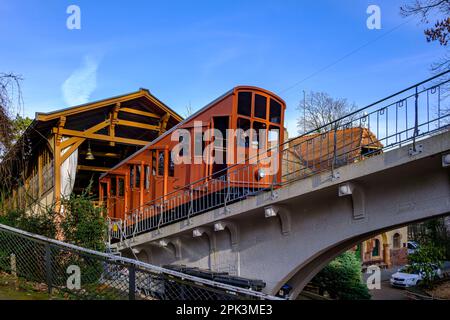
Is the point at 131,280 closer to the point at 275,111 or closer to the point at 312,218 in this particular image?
the point at 312,218

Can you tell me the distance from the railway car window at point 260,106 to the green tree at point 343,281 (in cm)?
→ 915

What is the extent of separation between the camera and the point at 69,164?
16.8 meters

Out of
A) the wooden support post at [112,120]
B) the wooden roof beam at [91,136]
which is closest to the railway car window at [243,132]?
the wooden support post at [112,120]

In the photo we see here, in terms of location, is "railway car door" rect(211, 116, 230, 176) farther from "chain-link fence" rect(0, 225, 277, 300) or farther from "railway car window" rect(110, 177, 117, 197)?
"railway car window" rect(110, 177, 117, 197)

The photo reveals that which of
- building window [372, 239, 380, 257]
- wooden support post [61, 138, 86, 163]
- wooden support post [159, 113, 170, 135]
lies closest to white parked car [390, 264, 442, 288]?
building window [372, 239, 380, 257]

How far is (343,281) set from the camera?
61.0 feet

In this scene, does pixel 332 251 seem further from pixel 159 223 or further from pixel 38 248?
pixel 38 248

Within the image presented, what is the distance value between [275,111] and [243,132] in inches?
54.5

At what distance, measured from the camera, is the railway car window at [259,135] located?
40.6 ft

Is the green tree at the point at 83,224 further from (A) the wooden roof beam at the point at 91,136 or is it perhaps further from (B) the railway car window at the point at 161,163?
(A) the wooden roof beam at the point at 91,136

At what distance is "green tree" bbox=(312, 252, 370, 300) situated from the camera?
18.4 m

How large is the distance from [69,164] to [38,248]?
32.7 ft

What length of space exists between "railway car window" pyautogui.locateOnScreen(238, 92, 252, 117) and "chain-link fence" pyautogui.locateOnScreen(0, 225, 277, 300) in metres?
5.59

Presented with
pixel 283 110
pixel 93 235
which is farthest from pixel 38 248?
pixel 283 110
